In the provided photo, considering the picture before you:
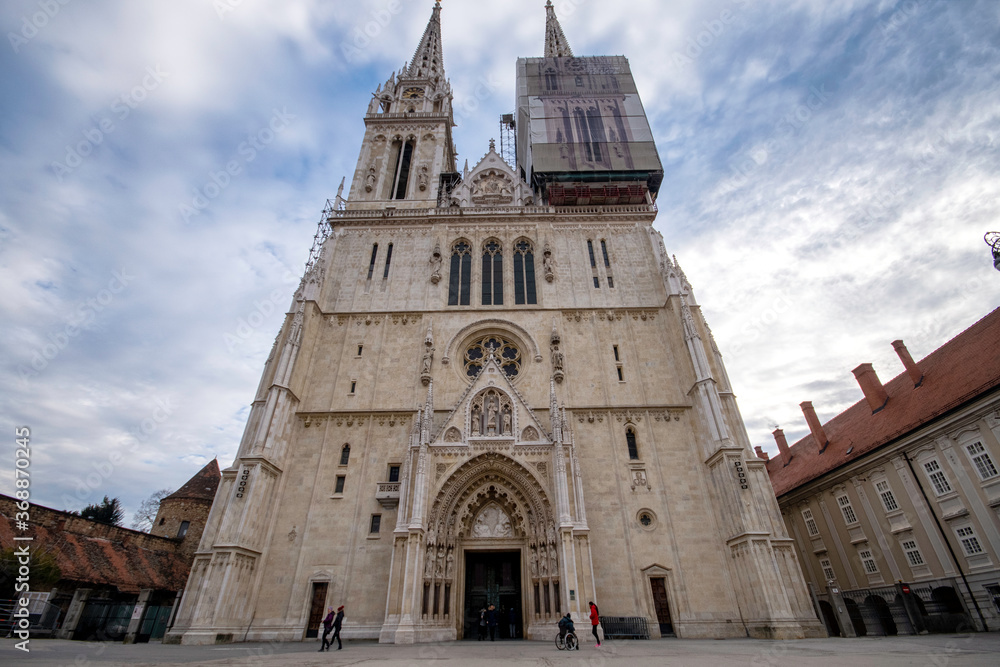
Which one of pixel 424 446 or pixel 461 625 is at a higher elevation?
pixel 424 446

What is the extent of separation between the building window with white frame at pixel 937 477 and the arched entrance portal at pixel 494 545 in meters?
14.7

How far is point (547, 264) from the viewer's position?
2183 centimetres

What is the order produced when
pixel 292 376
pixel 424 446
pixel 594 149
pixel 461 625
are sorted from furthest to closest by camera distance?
1. pixel 594 149
2. pixel 292 376
3. pixel 424 446
4. pixel 461 625

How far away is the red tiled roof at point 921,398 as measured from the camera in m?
17.0

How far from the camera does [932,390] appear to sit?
63.0 feet

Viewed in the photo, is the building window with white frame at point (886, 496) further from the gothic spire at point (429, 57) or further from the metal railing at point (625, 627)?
the gothic spire at point (429, 57)

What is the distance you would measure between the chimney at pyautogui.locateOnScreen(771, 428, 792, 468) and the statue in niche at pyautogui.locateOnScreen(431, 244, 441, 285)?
82.6ft

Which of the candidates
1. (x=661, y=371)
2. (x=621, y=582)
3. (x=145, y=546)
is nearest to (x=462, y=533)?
(x=621, y=582)

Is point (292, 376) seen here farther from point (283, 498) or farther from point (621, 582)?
point (621, 582)

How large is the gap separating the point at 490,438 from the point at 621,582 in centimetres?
616

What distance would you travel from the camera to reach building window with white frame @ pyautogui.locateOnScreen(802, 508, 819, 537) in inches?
919

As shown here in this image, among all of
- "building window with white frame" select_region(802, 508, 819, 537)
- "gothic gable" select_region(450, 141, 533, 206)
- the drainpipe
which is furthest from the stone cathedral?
"building window with white frame" select_region(802, 508, 819, 537)

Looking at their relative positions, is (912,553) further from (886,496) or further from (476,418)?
(476,418)

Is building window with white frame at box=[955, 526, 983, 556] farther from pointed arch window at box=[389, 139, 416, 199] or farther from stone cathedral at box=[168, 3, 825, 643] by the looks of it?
pointed arch window at box=[389, 139, 416, 199]
